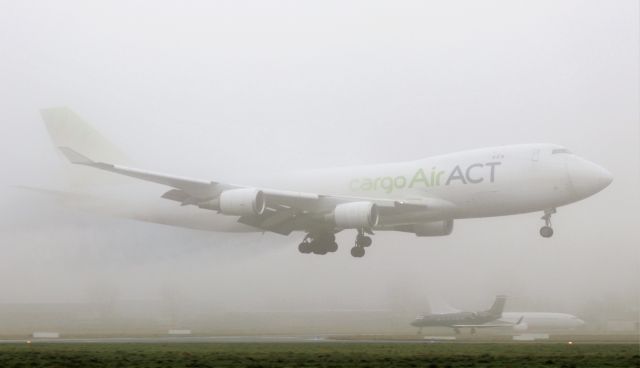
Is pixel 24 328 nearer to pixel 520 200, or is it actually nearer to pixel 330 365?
pixel 520 200

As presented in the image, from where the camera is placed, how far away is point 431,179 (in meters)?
45.7

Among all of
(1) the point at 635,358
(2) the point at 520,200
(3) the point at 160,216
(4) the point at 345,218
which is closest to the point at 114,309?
(3) the point at 160,216

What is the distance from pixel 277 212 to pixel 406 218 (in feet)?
23.1

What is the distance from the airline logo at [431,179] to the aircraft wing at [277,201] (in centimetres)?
104

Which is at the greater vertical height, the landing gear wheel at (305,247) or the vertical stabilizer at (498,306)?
the landing gear wheel at (305,247)

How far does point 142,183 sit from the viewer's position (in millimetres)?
55062

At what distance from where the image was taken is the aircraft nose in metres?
43.4

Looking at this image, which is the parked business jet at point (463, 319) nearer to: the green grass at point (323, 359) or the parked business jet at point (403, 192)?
the parked business jet at point (403, 192)

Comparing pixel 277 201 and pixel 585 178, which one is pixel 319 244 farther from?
pixel 585 178

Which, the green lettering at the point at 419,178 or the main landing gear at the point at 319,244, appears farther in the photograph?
the main landing gear at the point at 319,244

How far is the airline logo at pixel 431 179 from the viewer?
44.2 meters

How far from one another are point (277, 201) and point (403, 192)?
21.5ft

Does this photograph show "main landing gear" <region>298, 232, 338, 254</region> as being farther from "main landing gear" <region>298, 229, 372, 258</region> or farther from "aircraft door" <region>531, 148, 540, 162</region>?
"aircraft door" <region>531, 148, 540, 162</region>

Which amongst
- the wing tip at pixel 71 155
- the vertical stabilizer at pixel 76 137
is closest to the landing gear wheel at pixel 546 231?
the wing tip at pixel 71 155
